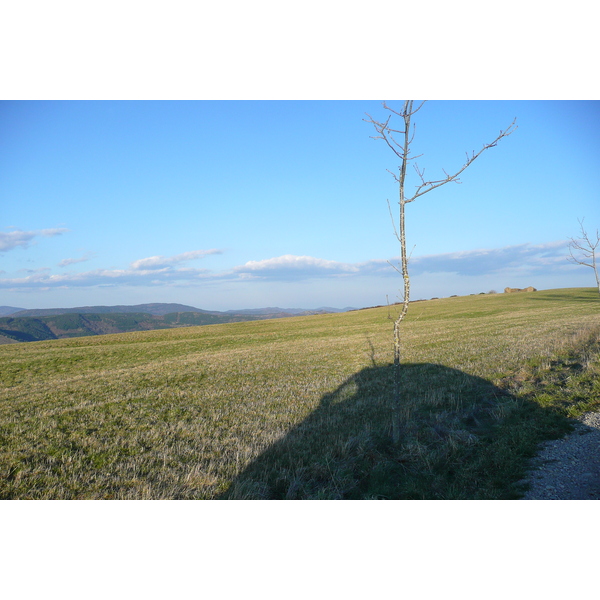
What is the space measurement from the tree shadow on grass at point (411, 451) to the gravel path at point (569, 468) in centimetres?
21

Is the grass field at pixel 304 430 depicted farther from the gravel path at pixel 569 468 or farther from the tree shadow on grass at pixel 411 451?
the gravel path at pixel 569 468

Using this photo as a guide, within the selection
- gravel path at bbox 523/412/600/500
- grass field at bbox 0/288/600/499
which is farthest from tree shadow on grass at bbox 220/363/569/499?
gravel path at bbox 523/412/600/500

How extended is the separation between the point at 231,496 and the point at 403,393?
7.14m

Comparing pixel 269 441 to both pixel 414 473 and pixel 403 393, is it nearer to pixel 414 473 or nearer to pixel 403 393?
pixel 414 473

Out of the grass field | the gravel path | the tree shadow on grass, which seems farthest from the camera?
the grass field

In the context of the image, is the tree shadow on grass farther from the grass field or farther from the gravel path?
the gravel path

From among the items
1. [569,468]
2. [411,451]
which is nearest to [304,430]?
[411,451]

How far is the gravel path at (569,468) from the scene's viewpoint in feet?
14.7

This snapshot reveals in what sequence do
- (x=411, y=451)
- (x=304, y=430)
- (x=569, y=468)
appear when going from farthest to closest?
(x=304, y=430) < (x=411, y=451) < (x=569, y=468)

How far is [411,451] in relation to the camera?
6355 mm

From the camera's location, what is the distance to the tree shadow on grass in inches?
200

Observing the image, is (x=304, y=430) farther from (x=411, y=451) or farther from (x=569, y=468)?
(x=569, y=468)

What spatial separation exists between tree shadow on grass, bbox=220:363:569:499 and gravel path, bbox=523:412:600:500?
21 cm

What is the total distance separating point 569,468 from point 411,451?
2346 millimetres
